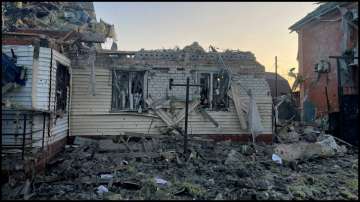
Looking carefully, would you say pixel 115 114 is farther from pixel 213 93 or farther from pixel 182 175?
pixel 182 175

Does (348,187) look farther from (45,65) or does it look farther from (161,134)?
(45,65)

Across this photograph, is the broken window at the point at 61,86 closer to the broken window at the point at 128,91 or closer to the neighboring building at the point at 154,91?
the neighboring building at the point at 154,91

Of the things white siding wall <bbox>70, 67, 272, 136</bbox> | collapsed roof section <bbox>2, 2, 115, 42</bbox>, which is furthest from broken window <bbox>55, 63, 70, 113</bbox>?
collapsed roof section <bbox>2, 2, 115, 42</bbox>

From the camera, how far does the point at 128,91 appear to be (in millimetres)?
10672

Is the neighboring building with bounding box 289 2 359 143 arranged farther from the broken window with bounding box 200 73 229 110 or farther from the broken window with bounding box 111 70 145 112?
the broken window with bounding box 111 70 145 112

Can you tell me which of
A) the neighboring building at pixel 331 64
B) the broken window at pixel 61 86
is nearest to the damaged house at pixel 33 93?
the broken window at pixel 61 86

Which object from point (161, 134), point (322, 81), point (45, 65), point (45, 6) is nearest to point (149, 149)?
point (161, 134)

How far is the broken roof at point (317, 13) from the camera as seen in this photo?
14.9 metres

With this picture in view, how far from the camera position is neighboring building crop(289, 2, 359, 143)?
38.1ft

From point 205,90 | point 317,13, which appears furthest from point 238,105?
point 317,13

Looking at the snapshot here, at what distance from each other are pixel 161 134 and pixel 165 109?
93cm

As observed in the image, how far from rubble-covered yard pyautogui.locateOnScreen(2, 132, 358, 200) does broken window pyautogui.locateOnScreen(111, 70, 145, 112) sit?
1334 mm

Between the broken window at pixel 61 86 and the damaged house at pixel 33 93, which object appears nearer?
the damaged house at pixel 33 93

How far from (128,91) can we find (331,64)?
11.1 metres
